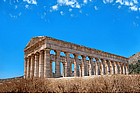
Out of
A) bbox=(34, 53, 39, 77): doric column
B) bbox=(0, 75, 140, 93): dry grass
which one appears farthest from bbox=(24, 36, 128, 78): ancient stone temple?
bbox=(0, 75, 140, 93): dry grass

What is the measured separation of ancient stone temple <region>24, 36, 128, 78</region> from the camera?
28.4 meters

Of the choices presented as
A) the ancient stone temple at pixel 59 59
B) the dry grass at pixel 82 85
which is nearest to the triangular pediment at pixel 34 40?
the ancient stone temple at pixel 59 59

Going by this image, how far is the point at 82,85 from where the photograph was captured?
8195 mm

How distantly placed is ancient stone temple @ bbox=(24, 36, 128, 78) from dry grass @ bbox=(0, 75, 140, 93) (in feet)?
58.0

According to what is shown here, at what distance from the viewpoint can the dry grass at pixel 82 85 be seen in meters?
7.60

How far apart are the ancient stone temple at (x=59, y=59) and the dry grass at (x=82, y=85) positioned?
17672 millimetres

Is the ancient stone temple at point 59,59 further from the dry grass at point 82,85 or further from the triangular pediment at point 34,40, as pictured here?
the dry grass at point 82,85

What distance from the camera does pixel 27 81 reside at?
929 centimetres

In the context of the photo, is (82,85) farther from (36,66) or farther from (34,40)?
(34,40)
